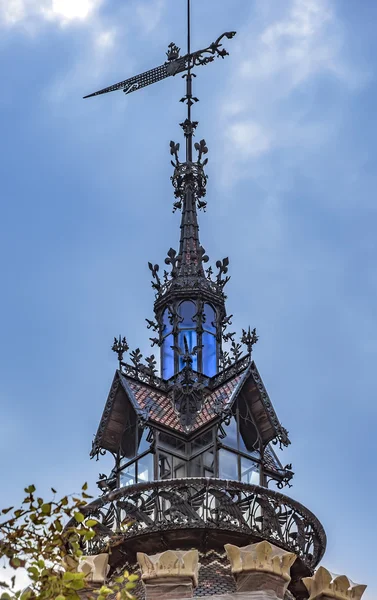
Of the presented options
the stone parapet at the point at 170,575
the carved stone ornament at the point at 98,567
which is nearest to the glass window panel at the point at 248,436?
the carved stone ornament at the point at 98,567

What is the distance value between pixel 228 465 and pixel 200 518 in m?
3.64

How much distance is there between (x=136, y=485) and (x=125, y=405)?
18.8 feet

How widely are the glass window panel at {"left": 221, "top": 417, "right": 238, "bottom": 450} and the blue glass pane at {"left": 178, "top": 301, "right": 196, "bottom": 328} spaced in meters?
5.27

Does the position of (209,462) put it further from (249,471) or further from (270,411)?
(270,411)

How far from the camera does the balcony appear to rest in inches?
1506

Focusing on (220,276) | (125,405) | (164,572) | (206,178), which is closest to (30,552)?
(164,572)

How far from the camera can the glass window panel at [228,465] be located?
136 feet

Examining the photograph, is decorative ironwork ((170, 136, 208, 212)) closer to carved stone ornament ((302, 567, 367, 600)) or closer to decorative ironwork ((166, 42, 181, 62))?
decorative ironwork ((166, 42, 181, 62))

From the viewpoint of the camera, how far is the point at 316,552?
4034 centimetres

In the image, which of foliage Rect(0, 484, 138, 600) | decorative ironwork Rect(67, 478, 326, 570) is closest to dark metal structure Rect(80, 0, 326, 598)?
decorative ironwork Rect(67, 478, 326, 570)

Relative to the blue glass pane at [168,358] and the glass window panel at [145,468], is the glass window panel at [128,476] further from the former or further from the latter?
the blue glass pane at [168,358]

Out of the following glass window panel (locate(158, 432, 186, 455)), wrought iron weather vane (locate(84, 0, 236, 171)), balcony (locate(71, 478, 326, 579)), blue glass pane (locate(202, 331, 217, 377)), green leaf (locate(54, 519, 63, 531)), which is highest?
wrought iron weather vane (locate(84, 0, 236, 171))

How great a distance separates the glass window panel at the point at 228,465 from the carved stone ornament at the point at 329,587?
5.30m

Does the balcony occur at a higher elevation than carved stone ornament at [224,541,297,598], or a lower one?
higher
